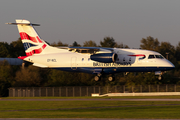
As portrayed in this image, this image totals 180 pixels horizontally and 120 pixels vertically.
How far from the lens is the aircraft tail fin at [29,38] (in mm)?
50344

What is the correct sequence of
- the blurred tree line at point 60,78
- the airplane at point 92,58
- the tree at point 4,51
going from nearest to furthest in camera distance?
the airplane at point 92,58, the blurred tree line at point 60,78, the tree at point 4,51

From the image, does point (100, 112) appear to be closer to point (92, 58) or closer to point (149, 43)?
point (92, 58)

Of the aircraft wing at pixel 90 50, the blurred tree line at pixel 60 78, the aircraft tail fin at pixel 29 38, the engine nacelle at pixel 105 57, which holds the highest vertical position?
Result: the aircraft tail fin at pixel 29 38

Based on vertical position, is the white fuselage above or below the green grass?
above

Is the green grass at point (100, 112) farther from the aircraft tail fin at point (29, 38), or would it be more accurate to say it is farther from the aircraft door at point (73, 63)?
the aircraft tail fin at point (29, 38)

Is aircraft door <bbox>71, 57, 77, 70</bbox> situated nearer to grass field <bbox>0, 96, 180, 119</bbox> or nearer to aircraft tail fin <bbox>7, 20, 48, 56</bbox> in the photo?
aircraft tail fin <bbox>7, 20, 48, 56</bbox>

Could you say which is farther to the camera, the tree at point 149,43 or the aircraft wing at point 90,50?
the tree at point 149,43

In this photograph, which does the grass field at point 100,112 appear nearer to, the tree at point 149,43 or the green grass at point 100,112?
the green grass at point 100,112

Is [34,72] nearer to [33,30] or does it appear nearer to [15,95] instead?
[15,95]

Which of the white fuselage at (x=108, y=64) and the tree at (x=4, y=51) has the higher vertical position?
the tree at (x=4, y=51)

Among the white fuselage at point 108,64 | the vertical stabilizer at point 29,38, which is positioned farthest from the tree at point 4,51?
the white fuselage at point 108,64

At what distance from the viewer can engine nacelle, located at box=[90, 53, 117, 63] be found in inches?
1720

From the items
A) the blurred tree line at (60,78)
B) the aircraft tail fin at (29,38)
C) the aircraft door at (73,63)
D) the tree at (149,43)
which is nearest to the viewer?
the aircraft door at (73,63)

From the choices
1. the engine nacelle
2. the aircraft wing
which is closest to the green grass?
the engine nacelle
